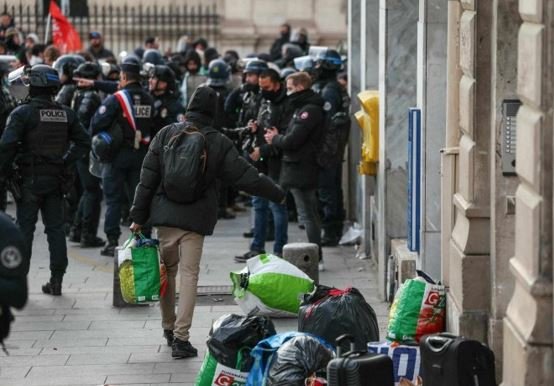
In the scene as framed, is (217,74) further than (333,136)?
Yes

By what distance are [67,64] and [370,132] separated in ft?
12.5

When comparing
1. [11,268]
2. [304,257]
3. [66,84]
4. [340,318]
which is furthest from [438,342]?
[66,84]

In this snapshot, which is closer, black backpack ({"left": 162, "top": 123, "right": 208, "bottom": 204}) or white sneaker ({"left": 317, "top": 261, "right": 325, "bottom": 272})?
black backpack ({"left": 162, "top": 123, "right": 208, "bottom": 204})

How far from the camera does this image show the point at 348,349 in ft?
29.4

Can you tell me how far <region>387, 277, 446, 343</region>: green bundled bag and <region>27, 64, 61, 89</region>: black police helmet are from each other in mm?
4126

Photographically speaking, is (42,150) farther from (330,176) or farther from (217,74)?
(217,74)

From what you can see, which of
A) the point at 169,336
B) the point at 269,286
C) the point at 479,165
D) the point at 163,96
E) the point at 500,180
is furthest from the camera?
the point at 163,96

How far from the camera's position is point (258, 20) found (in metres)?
34.4

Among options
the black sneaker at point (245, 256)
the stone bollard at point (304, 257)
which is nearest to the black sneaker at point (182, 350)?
the stone bollard at point (304, 257)

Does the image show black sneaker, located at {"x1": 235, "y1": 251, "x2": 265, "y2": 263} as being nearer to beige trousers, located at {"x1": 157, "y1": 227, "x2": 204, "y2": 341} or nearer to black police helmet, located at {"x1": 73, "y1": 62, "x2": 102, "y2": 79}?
black police helmet, located at {"x1": 73, "y1": 62, "x2": 102, "y2": 79}

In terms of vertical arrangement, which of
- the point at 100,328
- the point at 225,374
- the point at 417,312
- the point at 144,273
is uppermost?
the point at 144,273

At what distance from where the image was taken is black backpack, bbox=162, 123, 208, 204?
1050 centimetres

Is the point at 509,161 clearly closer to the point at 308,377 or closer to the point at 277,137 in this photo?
the point at 308,377

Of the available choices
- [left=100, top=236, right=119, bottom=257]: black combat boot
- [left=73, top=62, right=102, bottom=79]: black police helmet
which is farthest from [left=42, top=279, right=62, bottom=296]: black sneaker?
[left=73, top=62, right=102, bottom=79]: black police helmet
